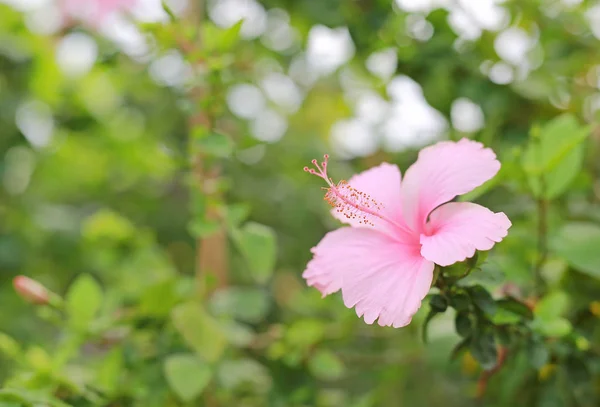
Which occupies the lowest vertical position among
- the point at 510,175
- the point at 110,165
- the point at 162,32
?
the point at 110,165

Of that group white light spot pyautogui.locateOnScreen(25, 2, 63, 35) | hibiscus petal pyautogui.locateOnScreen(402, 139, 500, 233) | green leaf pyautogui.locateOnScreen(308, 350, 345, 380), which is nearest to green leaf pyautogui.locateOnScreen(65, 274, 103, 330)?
green leaf pyautogui.locateOnScreen(308, 350, 345, 380)

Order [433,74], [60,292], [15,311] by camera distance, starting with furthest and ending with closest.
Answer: [60,292] → [15,311] → [433,74]

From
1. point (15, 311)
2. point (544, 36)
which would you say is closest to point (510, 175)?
point (544, 36)

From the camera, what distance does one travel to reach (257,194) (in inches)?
39.7

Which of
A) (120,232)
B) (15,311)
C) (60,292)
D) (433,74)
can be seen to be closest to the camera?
(433,74)

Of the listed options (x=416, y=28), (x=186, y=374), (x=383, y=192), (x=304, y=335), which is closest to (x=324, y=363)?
(x=304, y=335)

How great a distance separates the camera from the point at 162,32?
622mm

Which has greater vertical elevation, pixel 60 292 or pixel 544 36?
pixel 544 36

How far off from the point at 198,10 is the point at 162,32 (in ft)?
0.87

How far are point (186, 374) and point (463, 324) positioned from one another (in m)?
0.26

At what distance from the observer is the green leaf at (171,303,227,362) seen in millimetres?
610

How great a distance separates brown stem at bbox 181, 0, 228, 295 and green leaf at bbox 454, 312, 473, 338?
27cm

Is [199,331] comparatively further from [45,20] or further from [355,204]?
[45,20]

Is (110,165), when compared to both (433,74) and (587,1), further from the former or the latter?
(587,1)
